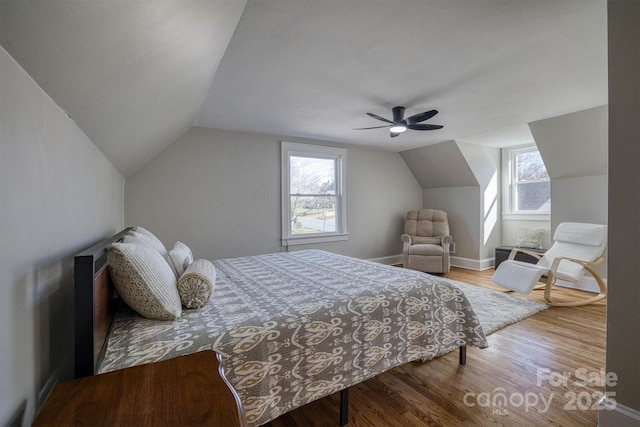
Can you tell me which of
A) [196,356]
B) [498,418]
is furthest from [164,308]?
[498,418]

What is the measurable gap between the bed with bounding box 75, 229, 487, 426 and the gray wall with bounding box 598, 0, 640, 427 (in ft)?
2.41

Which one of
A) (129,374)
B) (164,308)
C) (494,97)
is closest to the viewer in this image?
(129,374)

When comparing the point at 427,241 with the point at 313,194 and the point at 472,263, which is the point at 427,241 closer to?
the point at 472,263

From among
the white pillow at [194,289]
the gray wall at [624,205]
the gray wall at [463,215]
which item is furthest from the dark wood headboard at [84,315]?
the gray wall at [463,215]

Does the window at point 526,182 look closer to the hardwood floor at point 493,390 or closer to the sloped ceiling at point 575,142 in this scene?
the sloped ceiling at point 575,142

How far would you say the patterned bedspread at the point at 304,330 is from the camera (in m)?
1.19

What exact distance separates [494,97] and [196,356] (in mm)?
3472

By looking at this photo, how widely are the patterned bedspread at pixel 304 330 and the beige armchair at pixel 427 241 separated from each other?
2845 millimetres

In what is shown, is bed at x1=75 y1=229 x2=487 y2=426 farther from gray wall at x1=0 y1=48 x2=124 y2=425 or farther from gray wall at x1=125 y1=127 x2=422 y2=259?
gray wall at x1=125 y1=127 x2=422 y2=259

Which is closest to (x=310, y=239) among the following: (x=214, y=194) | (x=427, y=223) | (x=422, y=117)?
(x=214, y=194)

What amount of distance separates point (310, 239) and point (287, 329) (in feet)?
10.7

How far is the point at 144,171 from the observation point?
11.1 feet

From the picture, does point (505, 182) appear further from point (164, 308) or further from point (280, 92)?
point (164, 308)

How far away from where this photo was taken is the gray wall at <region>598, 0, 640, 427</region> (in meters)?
1.37
